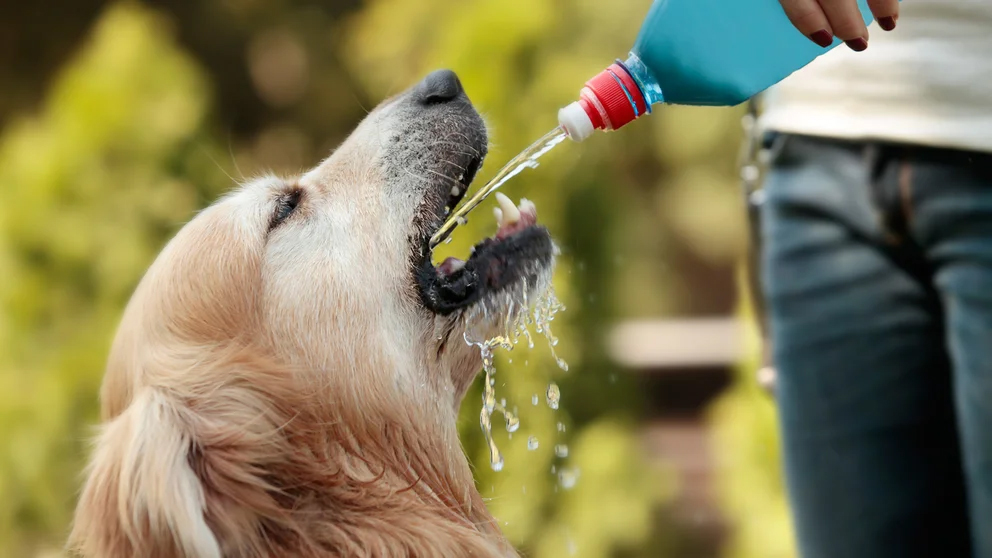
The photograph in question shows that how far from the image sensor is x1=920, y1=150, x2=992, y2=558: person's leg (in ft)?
5.87

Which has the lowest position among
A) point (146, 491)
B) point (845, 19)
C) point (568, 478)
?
Result: point (568, 478)

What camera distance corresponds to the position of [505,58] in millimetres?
3969

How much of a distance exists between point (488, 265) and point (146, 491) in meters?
0.90

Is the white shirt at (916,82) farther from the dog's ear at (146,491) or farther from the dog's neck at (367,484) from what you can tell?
the dog's ear at (146,491)

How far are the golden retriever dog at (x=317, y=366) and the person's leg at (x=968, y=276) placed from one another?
33.4 inches

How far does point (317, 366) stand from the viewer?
2148mm

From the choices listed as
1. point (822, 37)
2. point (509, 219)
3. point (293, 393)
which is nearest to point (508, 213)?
point (509, 219)

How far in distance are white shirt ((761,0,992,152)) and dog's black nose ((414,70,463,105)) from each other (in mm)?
848

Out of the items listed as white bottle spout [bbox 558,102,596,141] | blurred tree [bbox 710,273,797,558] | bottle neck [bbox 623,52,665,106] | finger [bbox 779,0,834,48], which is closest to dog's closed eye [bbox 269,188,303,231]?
white bottle spout [bbox 558,102,596,141]

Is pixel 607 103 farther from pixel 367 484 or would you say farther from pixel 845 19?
pixel 367 484

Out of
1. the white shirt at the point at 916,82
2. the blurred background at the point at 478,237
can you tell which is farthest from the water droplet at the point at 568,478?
the white shirt at the point at 916,82

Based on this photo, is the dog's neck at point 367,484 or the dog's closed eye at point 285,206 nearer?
the dog's neck at point 367,484

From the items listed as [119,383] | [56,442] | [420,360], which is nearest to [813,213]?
[420,360]

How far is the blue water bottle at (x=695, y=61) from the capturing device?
1.63 meters
